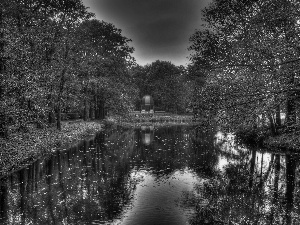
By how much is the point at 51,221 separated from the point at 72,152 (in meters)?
14.6

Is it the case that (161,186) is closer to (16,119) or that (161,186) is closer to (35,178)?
(35,178)

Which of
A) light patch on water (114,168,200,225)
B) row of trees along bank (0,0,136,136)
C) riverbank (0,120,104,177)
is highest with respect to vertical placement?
row of trees along bank (0,0,136,136)

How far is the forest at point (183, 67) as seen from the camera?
9945 mm

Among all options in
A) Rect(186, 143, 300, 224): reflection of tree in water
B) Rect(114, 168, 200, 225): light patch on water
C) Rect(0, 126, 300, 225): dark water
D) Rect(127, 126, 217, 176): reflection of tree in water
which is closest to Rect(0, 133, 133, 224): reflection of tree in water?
Rect(0, 126, 300, 225): dark water

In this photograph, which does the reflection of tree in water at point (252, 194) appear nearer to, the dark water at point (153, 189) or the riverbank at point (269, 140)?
the dark water at point (153, 189)

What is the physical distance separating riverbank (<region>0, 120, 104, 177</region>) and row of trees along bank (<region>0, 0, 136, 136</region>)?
1.29 meters

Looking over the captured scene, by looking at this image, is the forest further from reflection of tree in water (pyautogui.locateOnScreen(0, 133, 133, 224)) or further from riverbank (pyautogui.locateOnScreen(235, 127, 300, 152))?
reflection of tree in water (pyautogui.locateOnScreen(0, 133, 133, 224))

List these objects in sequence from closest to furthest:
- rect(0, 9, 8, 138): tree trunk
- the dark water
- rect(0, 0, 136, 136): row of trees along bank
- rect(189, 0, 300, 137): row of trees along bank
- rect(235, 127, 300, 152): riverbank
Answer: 1. rect(189, 0, 300, 137): row of trees along bank
2. the dark water
3. rect(0, 9, 8, 138): tree trunk
4. rect(0, 0, 136, 136): row of trees along bank
5. rect(235, 127, 300, 152): riverbank

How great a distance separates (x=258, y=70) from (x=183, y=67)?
2103 cm

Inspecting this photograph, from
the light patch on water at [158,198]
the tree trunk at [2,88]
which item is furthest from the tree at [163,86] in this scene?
the light patch on water at [158,198]

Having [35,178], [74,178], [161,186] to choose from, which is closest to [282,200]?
[161,186]

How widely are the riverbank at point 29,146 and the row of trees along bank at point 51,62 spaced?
1.29 m

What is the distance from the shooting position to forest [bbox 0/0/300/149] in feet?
32.6

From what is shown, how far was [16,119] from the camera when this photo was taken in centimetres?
2109
